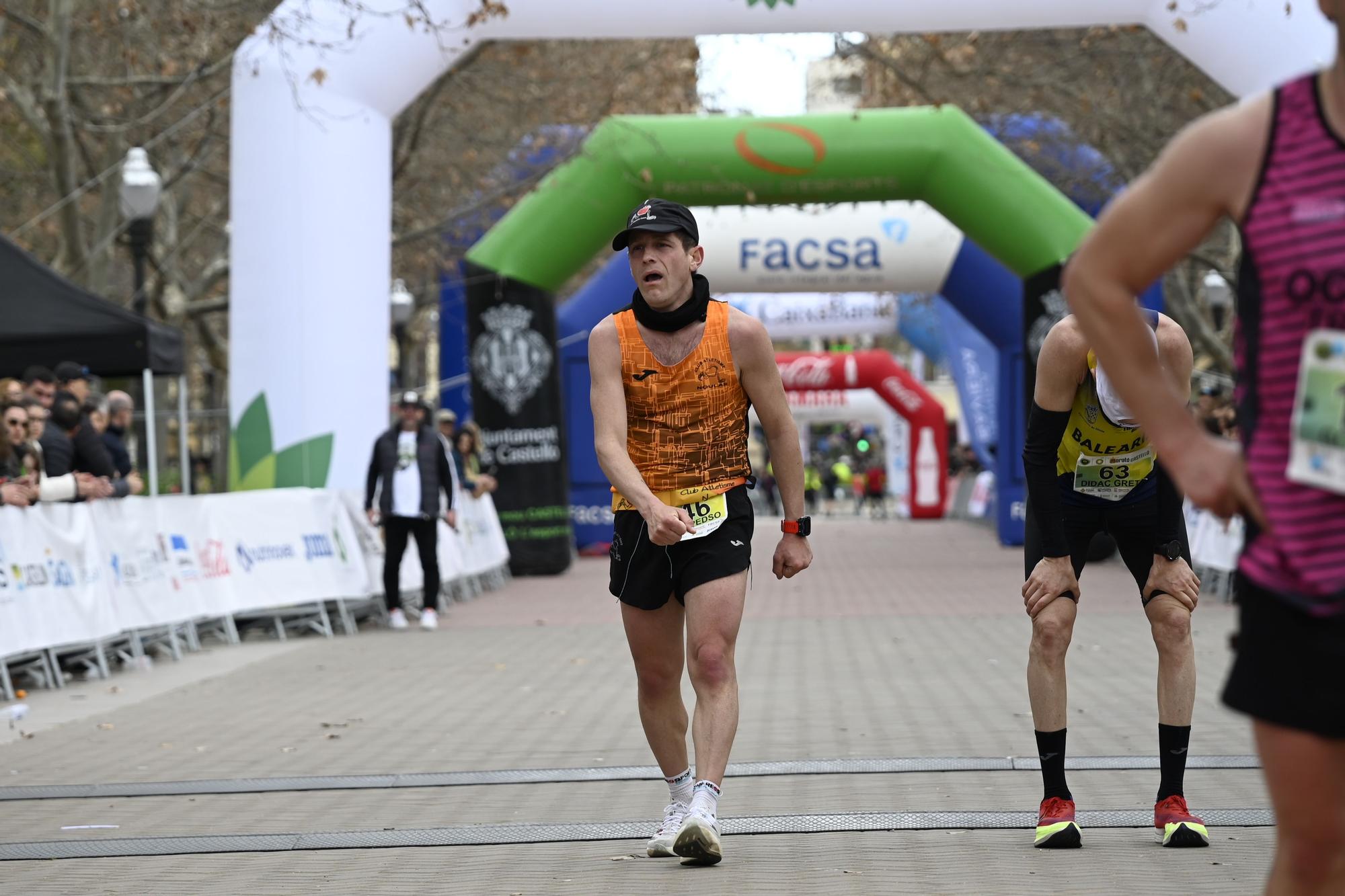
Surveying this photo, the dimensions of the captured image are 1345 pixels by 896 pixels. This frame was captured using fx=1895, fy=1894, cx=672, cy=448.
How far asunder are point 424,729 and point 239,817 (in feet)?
7.73

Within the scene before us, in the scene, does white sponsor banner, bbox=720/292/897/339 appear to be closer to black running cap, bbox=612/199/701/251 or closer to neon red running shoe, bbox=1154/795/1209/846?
black running cap, bbox=612/199/701/251

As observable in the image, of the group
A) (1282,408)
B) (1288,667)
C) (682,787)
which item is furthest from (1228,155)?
(682,787)

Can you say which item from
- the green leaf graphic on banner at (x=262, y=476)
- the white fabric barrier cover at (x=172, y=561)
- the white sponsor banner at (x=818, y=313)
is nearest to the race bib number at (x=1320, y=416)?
the white fabric barrier cover at (x=172, y=561)

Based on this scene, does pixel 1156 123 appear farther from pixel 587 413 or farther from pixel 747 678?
pixel 747 678

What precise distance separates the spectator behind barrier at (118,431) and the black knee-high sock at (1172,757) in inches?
374

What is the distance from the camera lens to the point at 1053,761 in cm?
551

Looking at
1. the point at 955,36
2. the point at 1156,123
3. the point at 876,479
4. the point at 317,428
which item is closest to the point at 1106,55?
the point at 1156,123

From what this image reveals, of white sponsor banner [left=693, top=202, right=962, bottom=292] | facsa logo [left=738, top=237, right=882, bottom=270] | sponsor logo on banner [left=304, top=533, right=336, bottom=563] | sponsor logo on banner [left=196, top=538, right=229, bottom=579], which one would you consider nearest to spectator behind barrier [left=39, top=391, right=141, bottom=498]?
sponsor logo on banner [left=196, top=538, right=229, bottom=579]

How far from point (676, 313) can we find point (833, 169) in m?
14.2

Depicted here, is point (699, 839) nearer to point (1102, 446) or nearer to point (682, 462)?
point (682, 462)

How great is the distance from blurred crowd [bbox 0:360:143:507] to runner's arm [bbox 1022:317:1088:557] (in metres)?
7.14

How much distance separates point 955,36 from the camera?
24.6 m

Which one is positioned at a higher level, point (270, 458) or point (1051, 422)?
point (1051, 422)

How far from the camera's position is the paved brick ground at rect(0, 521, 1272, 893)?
17.9 ft
